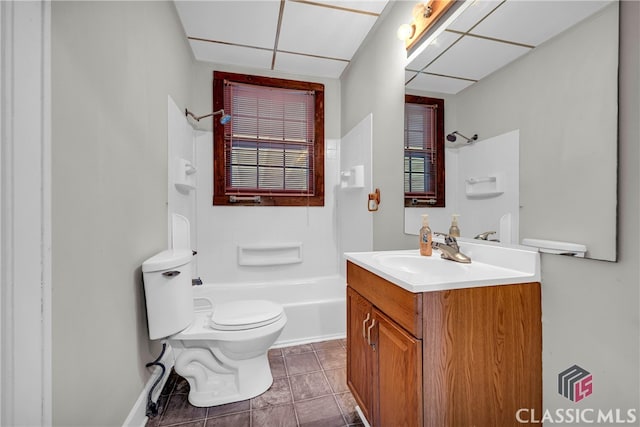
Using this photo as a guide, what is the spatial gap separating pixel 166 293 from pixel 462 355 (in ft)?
4.38

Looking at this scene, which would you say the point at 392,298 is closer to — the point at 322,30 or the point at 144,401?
→ the point at 144,401

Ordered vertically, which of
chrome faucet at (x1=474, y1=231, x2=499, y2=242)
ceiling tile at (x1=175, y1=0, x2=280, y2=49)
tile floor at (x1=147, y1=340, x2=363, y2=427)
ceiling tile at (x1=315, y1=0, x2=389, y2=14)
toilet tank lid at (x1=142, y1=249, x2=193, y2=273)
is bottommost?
tile floor at (x1=147, y1=340, x2=363, y2=427)

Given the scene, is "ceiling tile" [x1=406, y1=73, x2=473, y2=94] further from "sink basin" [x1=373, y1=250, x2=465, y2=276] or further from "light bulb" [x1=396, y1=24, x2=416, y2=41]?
"sink basin" [x1=373, y1=250, x2=465, y2=276]

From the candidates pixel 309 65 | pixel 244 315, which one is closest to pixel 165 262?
pixel 244 315

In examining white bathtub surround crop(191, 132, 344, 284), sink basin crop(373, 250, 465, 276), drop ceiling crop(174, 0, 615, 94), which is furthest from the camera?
white bathtub surround crop(191, 132, 344, 284)

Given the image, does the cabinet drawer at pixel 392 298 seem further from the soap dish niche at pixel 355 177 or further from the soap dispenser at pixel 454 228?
the soap dish niche at pixel 355 177

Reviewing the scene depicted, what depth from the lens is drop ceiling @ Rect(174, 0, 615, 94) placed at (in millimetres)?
1009

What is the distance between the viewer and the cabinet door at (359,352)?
48.4 inches

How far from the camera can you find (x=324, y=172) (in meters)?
2.87

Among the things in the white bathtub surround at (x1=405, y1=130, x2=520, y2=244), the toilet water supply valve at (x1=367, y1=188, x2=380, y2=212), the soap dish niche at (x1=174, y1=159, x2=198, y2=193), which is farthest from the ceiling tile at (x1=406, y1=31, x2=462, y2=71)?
the soap dish niche at (x1=174, y1=159, x2=198, y2=193)

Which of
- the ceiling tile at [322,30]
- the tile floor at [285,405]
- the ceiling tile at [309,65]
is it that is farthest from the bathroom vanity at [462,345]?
the ceiling tile at [309,65]

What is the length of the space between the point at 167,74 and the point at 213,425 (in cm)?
206

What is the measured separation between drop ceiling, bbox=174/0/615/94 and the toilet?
65.1 inches

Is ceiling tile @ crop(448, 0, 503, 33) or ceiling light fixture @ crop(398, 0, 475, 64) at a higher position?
ceiling light fixture @ crop(398, 0, 475, 64)
